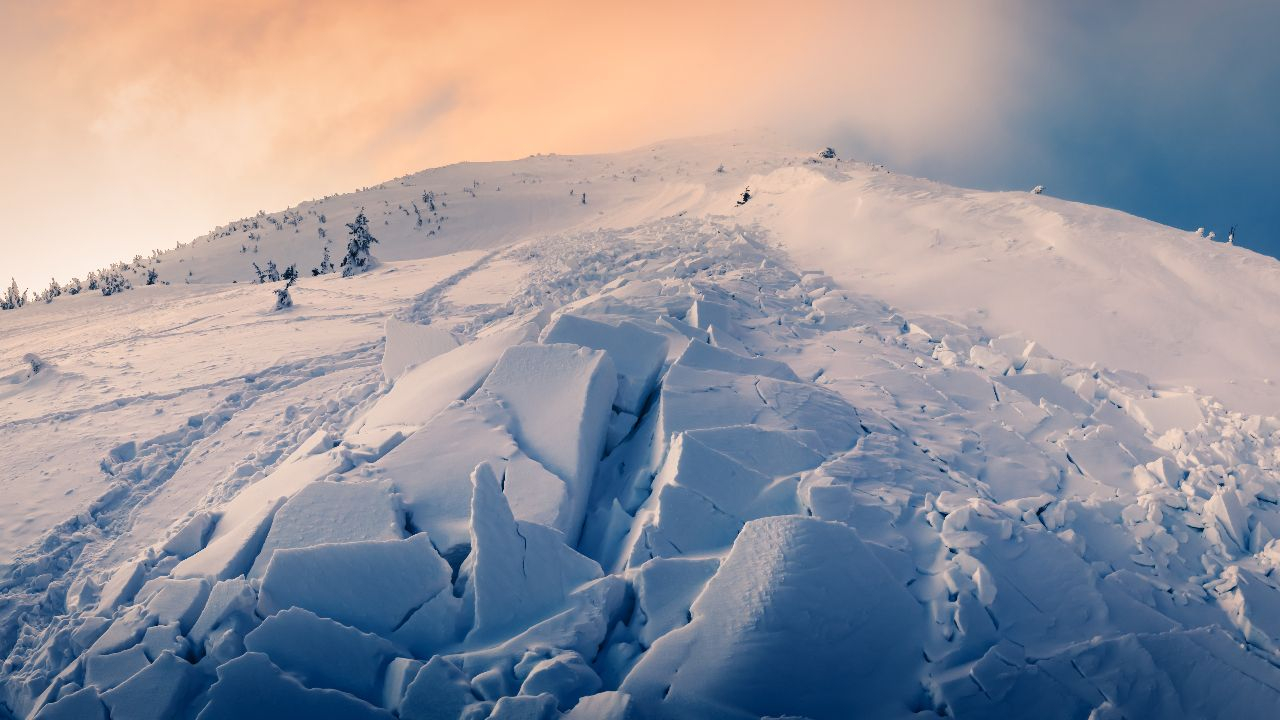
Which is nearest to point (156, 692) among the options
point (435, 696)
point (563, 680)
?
point (435, 696)

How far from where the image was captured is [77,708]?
2.59m

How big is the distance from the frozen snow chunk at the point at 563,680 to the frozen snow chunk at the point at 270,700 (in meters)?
0.64

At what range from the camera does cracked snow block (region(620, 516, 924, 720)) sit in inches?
100

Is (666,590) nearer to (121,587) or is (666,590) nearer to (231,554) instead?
(231,554)

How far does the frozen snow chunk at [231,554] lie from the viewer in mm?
3230

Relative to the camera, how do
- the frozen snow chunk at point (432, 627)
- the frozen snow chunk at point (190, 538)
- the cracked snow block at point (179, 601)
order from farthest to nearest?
the frozen snow chunk at point (190, 538), the cracked snow block at point (179, 601), the frozen snow chunk at point (432, 627)

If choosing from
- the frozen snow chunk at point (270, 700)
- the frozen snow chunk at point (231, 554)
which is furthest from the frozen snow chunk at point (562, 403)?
the frozen snow chunk at point (231, 554)

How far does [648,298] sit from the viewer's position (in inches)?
269

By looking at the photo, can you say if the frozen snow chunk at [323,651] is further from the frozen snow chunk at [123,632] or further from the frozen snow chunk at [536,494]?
the frozen snow chunk at [536,494]

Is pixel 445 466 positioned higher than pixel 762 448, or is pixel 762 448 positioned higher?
pixel 445 466

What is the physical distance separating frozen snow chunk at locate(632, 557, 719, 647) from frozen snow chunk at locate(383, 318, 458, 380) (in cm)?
391

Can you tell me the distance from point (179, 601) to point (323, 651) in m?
1.01

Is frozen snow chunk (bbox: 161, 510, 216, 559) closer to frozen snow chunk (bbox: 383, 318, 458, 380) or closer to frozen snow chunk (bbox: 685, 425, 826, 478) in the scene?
frozen snow chunk (bbox: 383, 318, 458, 380)

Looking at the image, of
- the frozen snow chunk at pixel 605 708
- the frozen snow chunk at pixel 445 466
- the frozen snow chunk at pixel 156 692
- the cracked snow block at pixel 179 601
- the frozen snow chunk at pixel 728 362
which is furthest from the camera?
the frozen snow chunk at pixel 728 362
